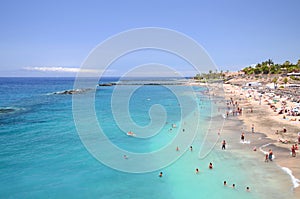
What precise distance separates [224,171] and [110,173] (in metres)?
8.90

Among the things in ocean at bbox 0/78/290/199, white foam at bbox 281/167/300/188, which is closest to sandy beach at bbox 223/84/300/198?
white foam at bbox 281/167/300/188

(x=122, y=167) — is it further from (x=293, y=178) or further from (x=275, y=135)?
(x=275, y=135)

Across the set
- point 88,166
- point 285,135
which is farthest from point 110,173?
point 285,135

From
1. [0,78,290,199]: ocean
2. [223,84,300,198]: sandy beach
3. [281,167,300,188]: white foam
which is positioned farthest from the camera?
[223,84,300,198]: sandy beach

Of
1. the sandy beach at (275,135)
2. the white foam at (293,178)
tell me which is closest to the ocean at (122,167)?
the white foam at (293,178)

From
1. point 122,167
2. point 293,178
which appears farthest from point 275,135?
point 122,167

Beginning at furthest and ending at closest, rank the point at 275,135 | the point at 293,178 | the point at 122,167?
1. the point at 275,135
2. the point at 122,167
3. the point at 293,178

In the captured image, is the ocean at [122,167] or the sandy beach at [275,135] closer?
the ocean at [122,167]

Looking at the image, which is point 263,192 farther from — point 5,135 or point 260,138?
point 5,135

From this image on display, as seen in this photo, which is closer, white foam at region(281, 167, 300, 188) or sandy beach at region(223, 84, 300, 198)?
white foam at region(281, 167, 300, 188)

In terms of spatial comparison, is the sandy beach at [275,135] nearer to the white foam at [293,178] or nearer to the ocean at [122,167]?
the white foam at [293,178]

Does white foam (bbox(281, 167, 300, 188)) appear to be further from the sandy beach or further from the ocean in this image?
the ocean

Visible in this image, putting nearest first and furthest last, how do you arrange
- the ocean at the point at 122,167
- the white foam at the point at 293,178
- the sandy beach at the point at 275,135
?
the white foam at the point at 293,178
the ocean at the point at 122,167
the sandy beach at the point at 275,135

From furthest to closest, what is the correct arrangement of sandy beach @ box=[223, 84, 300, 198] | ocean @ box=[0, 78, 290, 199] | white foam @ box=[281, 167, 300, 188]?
sandy beach @ box=[223, 84, 300, 198]
ocean @ box=[0, 78, 290, 199]
white foam @ box=[281, 167, 300, 188]
